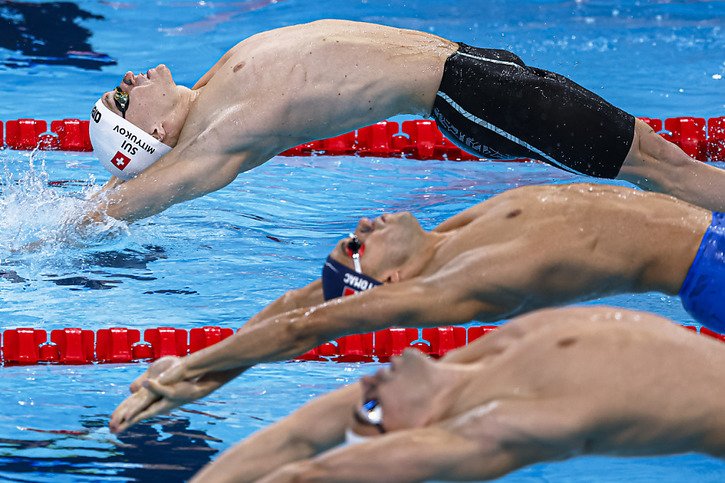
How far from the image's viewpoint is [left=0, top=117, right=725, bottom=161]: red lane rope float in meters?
6.02

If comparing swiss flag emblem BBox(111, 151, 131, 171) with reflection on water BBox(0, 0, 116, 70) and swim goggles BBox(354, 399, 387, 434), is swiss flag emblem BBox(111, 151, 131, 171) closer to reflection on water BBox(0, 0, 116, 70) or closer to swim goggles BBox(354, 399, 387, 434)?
swim goggles BBox(354, 399, 387, 434)

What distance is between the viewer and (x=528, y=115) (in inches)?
155

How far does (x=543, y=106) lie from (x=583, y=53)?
370cm

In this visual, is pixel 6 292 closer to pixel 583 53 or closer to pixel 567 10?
pixel 583 53

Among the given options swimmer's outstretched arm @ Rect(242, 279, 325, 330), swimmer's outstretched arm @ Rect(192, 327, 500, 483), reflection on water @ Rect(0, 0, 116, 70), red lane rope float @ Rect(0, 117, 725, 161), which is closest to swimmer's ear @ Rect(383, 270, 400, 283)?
swimmer's outstretched arm @ Rect(242, 279, 325, 330)

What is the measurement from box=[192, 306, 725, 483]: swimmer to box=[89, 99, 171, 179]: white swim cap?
2.12m

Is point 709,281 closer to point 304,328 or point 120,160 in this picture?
point 304,328

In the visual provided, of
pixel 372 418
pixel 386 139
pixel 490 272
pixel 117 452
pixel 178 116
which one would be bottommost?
pixel 117 452

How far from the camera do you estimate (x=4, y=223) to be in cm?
473

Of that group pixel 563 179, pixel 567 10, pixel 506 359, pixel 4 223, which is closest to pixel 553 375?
pixel 506 359

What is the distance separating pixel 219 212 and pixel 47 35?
10.1 ft

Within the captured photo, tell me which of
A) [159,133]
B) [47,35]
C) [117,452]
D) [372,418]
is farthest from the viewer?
[47,35]

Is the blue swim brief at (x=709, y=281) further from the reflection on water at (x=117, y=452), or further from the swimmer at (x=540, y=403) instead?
the reflection on water at (x=117, y=452)

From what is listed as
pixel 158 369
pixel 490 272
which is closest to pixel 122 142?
pixel 158 369
